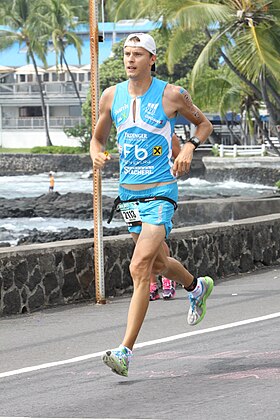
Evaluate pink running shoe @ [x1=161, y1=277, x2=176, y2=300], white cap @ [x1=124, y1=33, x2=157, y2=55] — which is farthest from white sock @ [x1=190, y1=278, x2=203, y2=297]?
pink running shoe @ [x1=161, y1=277, x2=176, y2=300]

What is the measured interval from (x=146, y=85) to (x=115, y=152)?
64.9 m

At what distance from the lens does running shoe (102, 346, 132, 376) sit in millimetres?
6977

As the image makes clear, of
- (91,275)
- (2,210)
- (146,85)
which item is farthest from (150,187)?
(2,210)

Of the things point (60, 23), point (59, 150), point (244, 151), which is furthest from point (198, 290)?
point (60, 23)

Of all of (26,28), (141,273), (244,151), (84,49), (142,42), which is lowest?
(244,151)

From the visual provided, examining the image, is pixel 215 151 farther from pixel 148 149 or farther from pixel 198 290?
pixel 148 149

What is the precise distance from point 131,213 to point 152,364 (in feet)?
3.29

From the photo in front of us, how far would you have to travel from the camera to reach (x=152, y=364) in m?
7.74

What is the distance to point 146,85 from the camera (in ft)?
25.5

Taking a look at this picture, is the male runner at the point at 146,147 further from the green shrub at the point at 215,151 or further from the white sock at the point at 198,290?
the green shrub at the point at 215,151

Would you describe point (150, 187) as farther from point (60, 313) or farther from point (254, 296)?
point (254, 296)

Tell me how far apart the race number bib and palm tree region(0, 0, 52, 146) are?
251ft

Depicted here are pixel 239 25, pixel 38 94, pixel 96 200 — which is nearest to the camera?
pixel 96 200

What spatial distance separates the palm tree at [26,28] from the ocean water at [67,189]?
28.9 feet
